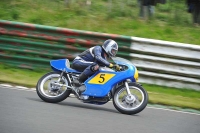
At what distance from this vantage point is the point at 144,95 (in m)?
9.09

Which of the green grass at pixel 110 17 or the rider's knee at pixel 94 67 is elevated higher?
the rider's knee at pixel 94 67

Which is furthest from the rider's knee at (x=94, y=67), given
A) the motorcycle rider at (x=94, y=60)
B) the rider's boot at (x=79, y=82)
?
the rider's boot at (x=79, y=82)

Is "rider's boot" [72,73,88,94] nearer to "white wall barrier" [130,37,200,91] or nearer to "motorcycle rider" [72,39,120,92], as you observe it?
"motorcycle rider" [72,39,120,92]

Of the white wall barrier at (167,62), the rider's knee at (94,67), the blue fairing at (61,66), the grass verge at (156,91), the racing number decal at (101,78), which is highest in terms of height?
the rider's knee at (94,67)

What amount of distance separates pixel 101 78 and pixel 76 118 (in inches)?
54.8

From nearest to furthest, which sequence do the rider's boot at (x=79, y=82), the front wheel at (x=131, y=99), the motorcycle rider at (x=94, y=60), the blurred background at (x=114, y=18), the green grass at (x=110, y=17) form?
the front wheel at (x=131, y=99) → the motorcycle rider at (x=94, y=60) → the rider's boot at (x=79, y=82) → the blurred background at (x=114, y=18) → the green grass at (x=110, y=17)

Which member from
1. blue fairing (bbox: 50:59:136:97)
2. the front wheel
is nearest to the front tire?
blue fairing (bbox: 50:59:136:97)

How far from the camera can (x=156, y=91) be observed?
39.0 feet

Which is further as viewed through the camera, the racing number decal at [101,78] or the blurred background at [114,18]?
the blurred background at [114,18]

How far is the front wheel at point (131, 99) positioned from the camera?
910cm

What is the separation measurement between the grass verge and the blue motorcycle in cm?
156

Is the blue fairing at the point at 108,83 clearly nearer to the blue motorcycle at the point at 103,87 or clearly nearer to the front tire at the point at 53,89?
the blue motorcycle at the point at 103,87

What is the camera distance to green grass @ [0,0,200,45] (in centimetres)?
1392

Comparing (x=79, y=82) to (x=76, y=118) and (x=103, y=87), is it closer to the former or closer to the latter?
(x=103, y=87)
